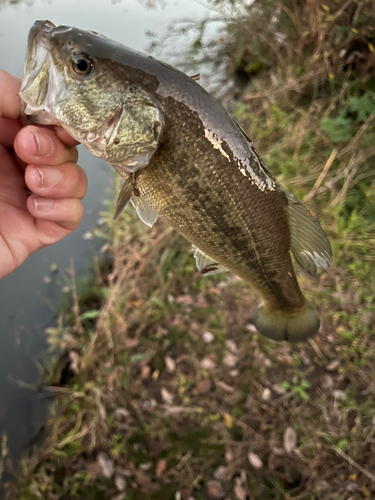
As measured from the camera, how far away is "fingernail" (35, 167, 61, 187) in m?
1.34

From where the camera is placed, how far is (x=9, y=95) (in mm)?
1275

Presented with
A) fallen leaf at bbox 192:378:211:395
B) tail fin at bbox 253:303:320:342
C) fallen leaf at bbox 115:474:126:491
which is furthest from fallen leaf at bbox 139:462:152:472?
tail fin at bbox 253:303:320:342

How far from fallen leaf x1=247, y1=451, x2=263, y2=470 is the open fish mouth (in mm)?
2745

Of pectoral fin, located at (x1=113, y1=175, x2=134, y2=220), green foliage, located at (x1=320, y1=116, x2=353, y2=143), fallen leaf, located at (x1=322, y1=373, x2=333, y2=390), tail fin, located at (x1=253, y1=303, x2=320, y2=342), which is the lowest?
fallen leaf, located at (x1=322, y1=373, x2=333, y2=390)

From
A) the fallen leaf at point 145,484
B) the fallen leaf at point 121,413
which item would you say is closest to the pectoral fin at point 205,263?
the fallen leaf at point 121,413

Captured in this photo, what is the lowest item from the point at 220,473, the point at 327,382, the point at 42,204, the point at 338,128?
the point at 220,473

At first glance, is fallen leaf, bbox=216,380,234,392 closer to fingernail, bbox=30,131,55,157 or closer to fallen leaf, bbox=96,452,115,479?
fallen leaf, bbox=96,452,115,479

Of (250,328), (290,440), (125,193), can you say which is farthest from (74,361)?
(125,193)

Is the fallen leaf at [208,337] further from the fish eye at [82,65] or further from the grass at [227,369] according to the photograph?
the fish eye at [82,65]

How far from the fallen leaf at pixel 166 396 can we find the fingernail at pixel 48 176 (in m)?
2.13

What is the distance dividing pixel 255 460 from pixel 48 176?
8.40 ft

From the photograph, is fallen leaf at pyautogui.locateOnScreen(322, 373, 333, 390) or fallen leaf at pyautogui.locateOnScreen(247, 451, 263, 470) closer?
fallen leaf at pyautogui.locateOnScreen(247, 451, 263, 470)

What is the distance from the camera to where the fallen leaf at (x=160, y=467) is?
96.0 inches

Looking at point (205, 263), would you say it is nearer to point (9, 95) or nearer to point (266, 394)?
point (9, 95)
